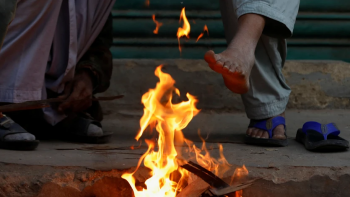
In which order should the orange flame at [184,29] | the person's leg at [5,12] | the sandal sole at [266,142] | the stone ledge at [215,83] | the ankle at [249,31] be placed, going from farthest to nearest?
the orange flame at [184,29] < the stone ledge at [215,83] < the sandal sole at [266,142] < the ankle at [249,31] < the person's leg at [5,12]

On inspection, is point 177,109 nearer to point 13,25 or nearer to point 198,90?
point 13,25

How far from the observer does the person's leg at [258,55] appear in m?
1.79

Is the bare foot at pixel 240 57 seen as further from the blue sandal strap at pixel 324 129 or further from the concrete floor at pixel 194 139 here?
the blue sandal strap at pixel 324 129

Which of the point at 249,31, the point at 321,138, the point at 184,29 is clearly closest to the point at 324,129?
the point at 321,138

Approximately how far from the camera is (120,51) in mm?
3408

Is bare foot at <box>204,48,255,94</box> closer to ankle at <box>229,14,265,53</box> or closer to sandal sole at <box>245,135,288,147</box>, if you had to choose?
ankle at <box>229,14,265,53</box>

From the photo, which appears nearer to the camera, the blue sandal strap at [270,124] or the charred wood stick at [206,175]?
the charred wood stick at [206,175]

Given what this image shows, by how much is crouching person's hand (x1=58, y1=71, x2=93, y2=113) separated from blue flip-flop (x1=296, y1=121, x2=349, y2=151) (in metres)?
1.09

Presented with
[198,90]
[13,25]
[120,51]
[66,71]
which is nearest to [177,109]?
[66,71]

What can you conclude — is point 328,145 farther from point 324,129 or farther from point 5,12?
point 5,12

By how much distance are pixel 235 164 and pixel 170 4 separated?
6.21 ft

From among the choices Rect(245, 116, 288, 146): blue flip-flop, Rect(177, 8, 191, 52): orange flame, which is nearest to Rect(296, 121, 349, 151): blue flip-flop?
Rect(245, 116, 288, 146): blue flip-flop

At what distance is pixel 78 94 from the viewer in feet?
7.44

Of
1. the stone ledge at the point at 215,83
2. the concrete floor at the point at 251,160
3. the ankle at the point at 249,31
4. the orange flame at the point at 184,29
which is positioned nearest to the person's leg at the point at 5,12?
the concrete floor at the point at 251,160
